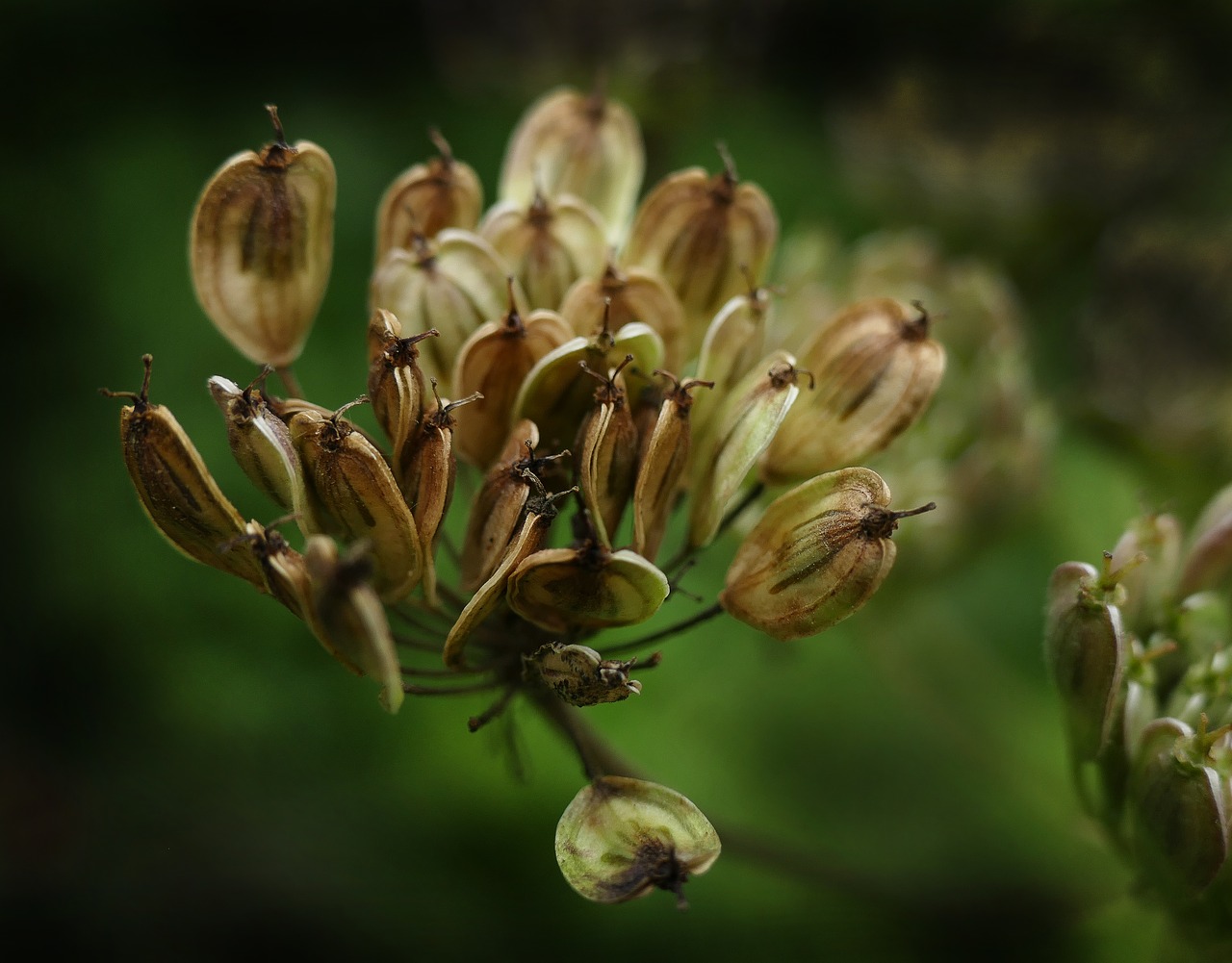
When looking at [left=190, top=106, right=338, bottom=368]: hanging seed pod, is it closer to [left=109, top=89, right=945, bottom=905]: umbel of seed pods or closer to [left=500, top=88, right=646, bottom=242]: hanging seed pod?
[left=109, top=89, right=945, bottom=905]: umbel of seed pods

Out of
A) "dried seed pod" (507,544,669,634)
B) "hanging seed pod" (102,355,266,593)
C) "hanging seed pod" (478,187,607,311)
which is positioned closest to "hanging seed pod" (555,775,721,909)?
"dried seed pod" (507,544,669,634)

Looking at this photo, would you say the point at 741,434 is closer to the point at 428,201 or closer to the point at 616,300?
the point at 616,300

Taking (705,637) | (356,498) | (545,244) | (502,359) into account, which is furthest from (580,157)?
(705,637)

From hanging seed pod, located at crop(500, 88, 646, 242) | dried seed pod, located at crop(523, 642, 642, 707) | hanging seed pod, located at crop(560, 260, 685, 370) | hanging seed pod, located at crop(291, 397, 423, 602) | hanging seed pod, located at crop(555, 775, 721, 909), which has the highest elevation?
hanging seed pod, located at crop(500, 88, 646, 242)

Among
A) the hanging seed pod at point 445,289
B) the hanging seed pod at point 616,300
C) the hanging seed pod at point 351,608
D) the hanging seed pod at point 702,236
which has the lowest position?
the hanging seed pod at point 351,608

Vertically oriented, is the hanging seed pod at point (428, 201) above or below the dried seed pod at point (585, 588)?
above

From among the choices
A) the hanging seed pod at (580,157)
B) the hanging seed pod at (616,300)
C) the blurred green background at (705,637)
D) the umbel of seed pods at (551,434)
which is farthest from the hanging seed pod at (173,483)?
the blurred green background at (705,637)

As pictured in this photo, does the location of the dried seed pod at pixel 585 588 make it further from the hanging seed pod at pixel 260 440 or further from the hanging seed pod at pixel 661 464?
the hanging seed pod at pixel 260 440

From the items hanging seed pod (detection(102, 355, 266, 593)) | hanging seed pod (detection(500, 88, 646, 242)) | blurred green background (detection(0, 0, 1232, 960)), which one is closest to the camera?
hanging seed pod (detection(102, 355, 266, 593))
